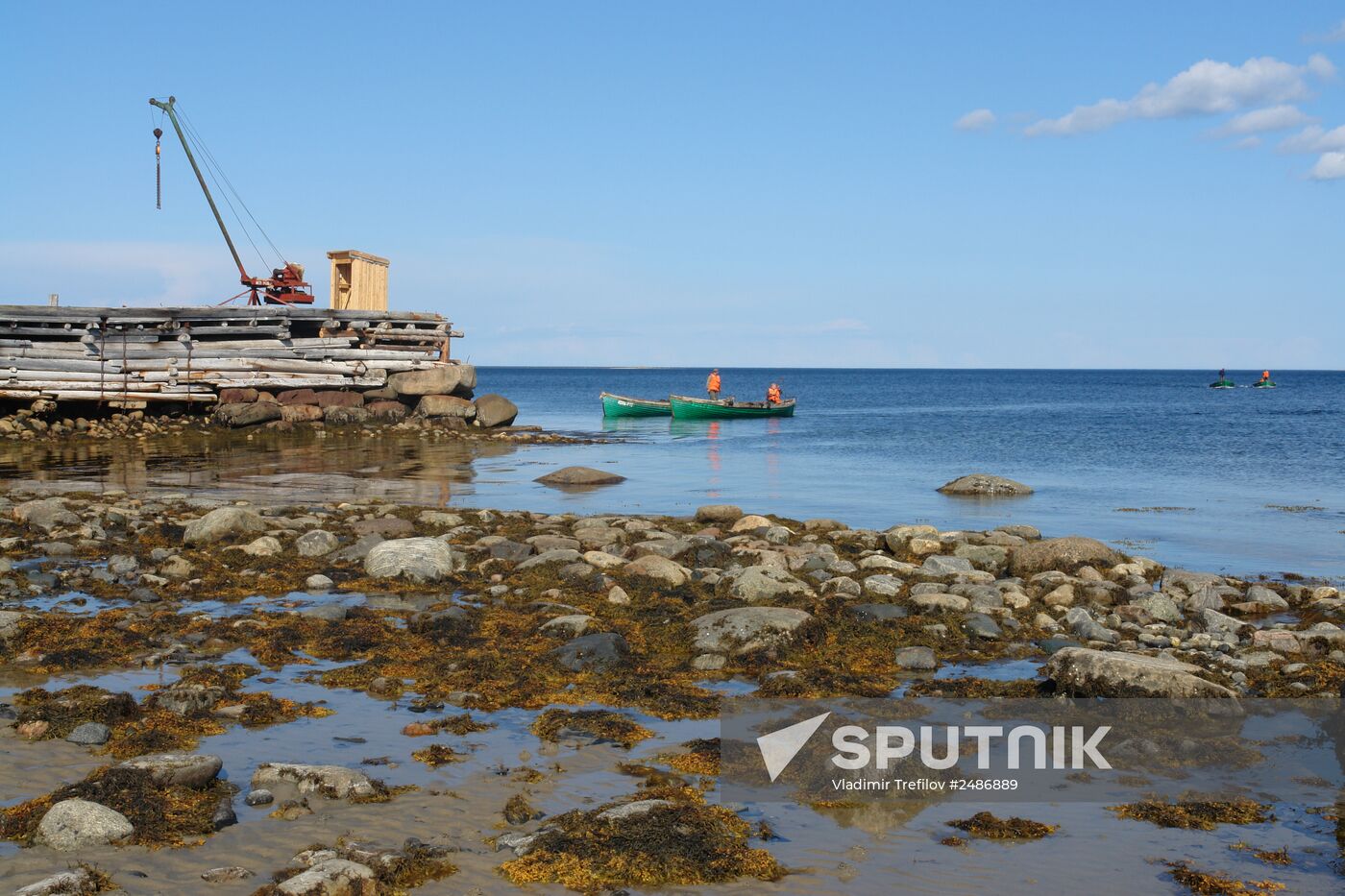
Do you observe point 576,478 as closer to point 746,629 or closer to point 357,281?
point 746,629

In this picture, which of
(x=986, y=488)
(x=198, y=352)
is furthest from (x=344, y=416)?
(x=986, y=488)

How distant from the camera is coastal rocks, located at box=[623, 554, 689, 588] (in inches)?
456

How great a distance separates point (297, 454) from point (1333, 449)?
35426 millimetres

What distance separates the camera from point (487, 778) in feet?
21.0

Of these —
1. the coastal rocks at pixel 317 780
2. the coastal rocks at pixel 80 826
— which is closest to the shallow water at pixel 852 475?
the coastal rocks at pixel 317 780

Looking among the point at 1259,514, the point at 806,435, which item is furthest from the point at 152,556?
the point at 806,435

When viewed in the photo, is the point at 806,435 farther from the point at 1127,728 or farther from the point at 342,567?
the point at 1127,728

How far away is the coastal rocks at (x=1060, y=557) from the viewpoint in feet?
42.7

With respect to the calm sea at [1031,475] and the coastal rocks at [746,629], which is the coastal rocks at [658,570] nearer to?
the coastal rocks at [746,629]

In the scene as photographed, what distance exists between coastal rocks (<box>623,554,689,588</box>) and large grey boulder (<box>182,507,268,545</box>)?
204 inches

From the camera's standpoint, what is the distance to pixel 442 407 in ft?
118

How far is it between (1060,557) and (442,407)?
1031 inches

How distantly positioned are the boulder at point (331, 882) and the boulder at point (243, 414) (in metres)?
30.4

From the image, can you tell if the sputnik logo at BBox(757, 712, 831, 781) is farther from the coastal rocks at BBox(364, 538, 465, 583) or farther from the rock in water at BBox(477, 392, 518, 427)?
the rock in water at BBox(477, 392, 518, 427)
